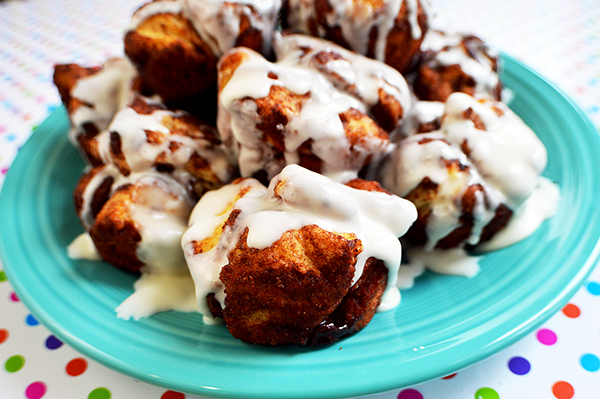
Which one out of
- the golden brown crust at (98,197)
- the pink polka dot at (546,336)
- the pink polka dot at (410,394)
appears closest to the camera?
the pink polka dot at (410,394)

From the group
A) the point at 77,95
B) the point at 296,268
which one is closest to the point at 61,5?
the point at 77,95

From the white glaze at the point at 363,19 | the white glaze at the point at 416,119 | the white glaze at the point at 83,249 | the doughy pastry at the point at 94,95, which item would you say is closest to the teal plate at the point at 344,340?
the white glaze at the point at 83,249

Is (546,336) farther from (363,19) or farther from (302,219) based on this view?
(363,19)

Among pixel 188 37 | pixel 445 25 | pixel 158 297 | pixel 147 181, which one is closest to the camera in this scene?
pixel 158 297

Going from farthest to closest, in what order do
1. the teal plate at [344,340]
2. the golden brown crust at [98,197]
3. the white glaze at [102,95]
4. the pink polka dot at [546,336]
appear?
the white glaze at [102,95] < the golden brown crust at [98,197] < the pink polka dot at [546,336] < the teal plate at [344,340]

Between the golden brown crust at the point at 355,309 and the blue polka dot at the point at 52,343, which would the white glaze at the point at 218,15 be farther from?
the blue polka dot at the point at 52,343

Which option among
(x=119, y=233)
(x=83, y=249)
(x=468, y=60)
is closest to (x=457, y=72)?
(x=468, y=60)
